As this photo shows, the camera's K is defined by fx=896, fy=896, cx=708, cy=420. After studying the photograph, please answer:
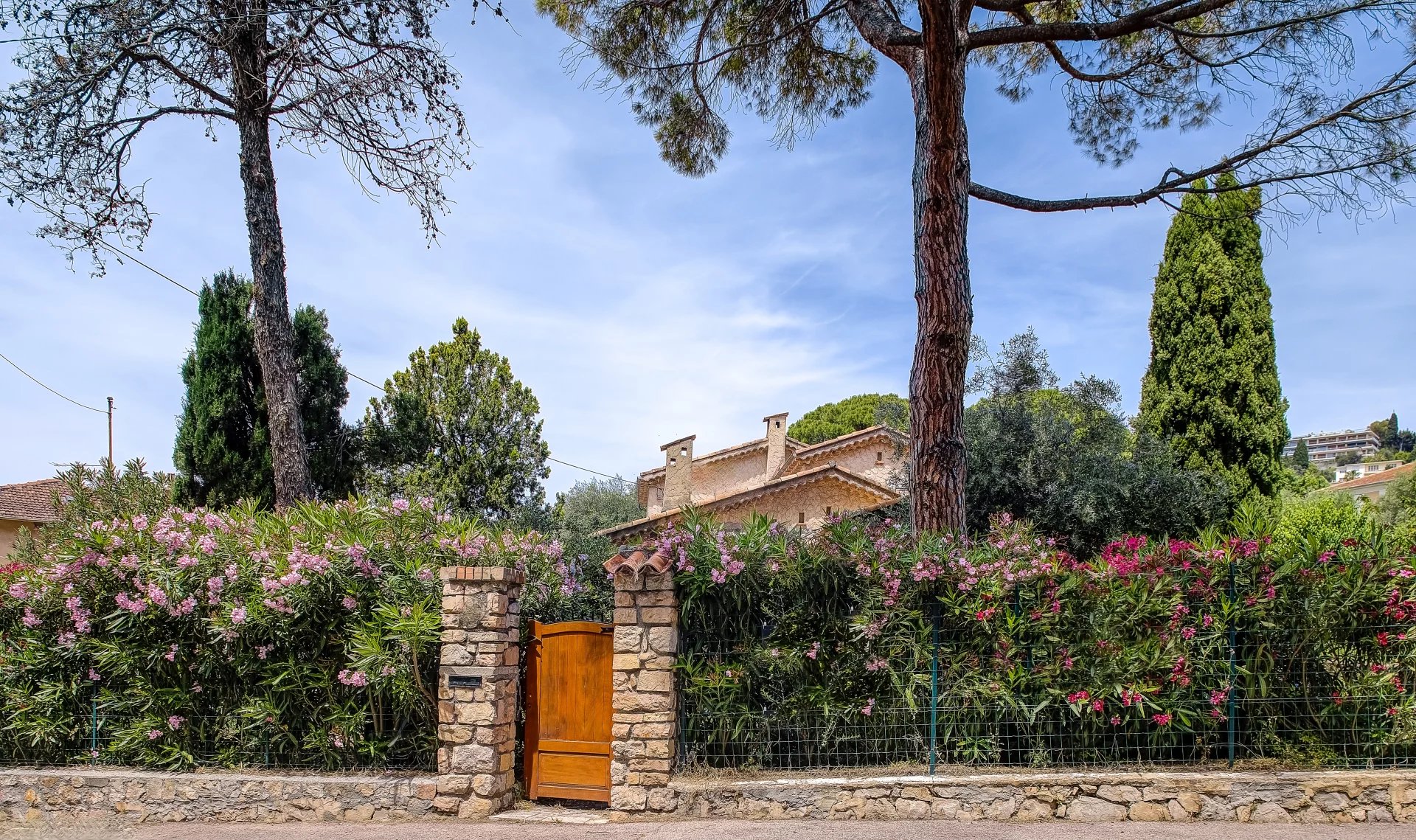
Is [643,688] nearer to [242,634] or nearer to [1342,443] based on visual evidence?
[242,634]

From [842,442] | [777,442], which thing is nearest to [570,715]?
[842,442]

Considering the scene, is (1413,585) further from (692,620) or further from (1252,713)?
(692,620)

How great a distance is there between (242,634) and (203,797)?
1334mm

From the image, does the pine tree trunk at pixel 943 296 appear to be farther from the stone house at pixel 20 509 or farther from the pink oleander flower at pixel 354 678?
the stone house at pixel 20 509

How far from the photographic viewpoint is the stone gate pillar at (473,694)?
685cm

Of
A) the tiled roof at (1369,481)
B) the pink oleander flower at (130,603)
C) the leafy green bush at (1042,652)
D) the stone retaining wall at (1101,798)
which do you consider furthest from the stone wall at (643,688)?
the tiled roof at (1369,481)

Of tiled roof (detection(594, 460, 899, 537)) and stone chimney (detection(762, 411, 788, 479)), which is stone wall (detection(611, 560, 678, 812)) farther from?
stone chimney (detection(762, 411, 788, 479))

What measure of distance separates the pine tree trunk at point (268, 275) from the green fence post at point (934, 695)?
8.30 meters

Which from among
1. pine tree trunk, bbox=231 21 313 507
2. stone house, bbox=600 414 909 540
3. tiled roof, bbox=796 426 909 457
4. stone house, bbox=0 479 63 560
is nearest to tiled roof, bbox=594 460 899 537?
stone house, bbox=600 414 909 540

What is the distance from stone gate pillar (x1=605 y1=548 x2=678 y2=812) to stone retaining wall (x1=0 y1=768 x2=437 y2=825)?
1537 mm

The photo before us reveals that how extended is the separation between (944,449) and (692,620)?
349cm

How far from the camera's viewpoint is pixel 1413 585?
21.3ft

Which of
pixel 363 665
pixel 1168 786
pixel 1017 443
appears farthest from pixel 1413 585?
pixel 1017 443

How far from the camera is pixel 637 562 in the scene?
6848 millimetres
